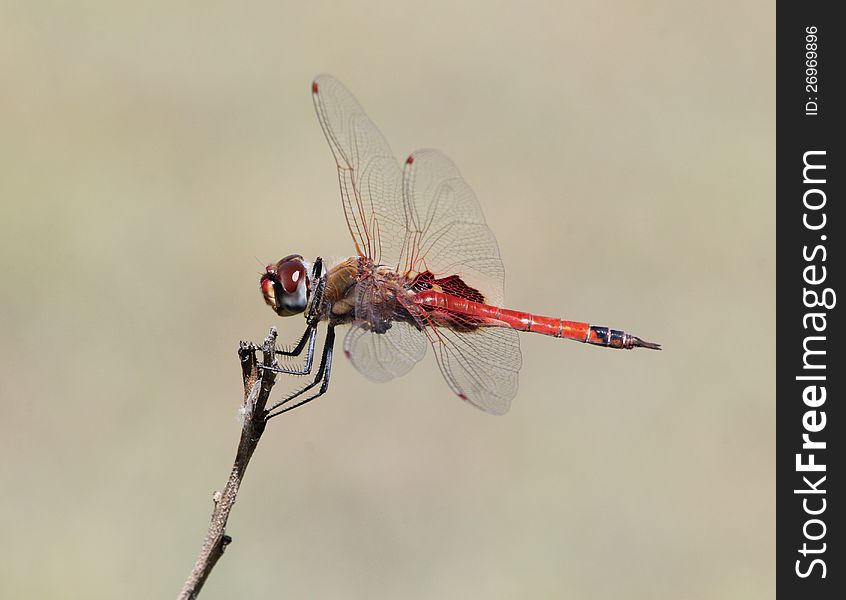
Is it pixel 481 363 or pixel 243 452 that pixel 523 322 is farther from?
pixel 243 452

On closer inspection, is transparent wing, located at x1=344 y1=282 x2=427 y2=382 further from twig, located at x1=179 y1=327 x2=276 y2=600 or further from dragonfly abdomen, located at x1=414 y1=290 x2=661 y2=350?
twig, located at x1=179 y1=327 x2=276 y2=600

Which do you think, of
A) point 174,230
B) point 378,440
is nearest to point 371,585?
point 378,440

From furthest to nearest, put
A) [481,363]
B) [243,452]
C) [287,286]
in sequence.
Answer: [481,363] → [287,286] → [243,452]

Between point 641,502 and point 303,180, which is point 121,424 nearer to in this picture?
point 303,180

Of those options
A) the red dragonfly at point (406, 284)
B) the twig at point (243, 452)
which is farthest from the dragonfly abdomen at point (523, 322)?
the twig at point (243, 452)

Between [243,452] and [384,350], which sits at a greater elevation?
[384,350]

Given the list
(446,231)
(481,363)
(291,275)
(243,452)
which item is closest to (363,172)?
(446,231)
